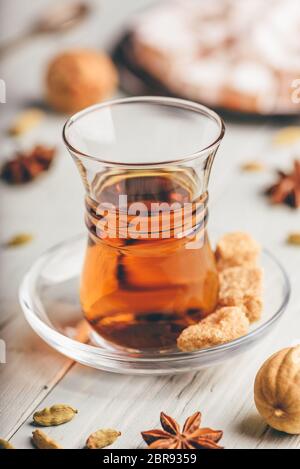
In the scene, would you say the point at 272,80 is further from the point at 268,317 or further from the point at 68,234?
the point at 268,317

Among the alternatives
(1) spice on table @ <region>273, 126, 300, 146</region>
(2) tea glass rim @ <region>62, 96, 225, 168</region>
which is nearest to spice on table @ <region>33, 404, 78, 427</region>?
(2) tea glass rim @ <region>62, 96, 225, 168</region>

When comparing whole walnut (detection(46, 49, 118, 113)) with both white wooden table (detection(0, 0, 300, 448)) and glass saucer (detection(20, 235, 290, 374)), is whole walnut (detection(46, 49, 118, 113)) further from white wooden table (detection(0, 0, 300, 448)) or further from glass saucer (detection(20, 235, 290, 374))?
glass saucer (detection(20, 235, 290, 374))

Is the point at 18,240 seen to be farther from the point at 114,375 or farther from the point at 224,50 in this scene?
the point at 224,50

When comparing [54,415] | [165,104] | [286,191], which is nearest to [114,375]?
[54,415]

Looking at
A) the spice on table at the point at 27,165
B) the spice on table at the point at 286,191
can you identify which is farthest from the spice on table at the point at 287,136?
the spice on table at the point at 27,165

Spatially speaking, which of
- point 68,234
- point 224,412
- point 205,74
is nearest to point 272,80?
point 205,74

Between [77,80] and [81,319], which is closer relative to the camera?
[81,319]

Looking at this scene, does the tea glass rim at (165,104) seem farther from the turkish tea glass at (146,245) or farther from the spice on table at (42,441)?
the spice on table at (42,441)
